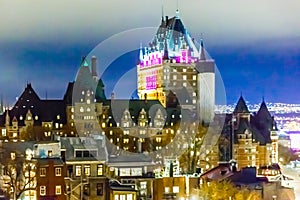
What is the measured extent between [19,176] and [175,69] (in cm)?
1063

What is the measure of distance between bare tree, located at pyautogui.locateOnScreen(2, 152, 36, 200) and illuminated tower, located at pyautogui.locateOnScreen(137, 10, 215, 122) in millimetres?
8340

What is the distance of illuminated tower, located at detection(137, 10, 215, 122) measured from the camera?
16.3 m

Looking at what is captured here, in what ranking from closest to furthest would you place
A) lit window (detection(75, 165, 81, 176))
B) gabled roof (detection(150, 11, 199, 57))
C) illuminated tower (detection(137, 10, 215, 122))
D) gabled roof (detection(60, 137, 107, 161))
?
lit window (detection(75, 165, 81, 176)) < gabled roof (detection(60, 137, 107, 161)) < illuminated tower (detection(137, 10, 215, 122)) < gabled roof (detection(150, 11, 199, 57))

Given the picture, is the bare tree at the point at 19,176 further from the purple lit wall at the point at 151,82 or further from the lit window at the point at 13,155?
the purple lit wall at the point at 151,82

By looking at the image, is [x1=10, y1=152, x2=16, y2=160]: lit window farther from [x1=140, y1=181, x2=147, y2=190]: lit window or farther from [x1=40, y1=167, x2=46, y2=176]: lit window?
→ [x1=140, y1=181, x2=147, y2=190]: lit window

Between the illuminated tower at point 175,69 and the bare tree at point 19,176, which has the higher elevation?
the illuminated tower at point 175,69

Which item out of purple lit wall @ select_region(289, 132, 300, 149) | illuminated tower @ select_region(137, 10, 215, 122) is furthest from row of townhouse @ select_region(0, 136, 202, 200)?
purple lit wall @ select_region(289, 132, 300, 149)


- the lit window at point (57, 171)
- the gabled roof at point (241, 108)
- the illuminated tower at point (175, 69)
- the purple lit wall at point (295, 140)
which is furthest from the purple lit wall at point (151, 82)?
the lit window at point (57, 171)

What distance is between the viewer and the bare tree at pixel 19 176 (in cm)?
706

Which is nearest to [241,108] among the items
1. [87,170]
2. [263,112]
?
[263,112]

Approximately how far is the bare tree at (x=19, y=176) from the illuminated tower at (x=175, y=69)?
328 inches

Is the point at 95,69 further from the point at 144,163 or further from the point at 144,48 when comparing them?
the point at 144,163

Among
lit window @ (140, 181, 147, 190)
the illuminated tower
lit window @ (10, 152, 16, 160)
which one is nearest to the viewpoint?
lit window @ (10, 152, 16, 160)

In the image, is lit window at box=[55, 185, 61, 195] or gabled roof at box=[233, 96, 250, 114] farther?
gabled roof at box=[233, 96, 250, 114]
